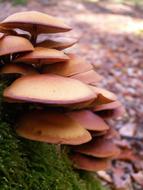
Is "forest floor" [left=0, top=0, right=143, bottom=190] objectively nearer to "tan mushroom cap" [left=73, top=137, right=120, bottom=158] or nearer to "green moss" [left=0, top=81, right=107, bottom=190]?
"tan mushroom cap" [left=73, top=137, right=120, bottom=158]

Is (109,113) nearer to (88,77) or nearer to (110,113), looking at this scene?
(110,113)

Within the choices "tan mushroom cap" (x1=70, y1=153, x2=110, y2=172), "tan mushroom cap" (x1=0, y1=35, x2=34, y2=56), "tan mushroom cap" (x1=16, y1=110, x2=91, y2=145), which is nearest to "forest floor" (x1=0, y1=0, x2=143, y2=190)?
"tan mushroom cap" (x1=70, y1=153, x2=110, y2=172)

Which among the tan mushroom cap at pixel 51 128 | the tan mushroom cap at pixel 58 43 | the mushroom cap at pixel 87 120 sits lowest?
the mushroom cap at pixel 87 120

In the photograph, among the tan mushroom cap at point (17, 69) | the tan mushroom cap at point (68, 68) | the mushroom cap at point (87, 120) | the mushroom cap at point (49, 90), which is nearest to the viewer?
the mushroom cap at point (49, 90)

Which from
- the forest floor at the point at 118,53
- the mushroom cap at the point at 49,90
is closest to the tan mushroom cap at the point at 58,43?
the mushroom cap at the point at 49,90

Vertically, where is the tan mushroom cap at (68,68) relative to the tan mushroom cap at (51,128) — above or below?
above

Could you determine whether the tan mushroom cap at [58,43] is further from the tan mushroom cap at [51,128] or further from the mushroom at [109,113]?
the mushroom at [109,113]

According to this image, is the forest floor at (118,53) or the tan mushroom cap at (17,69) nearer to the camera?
the tan mushroom cap at (17,69)
